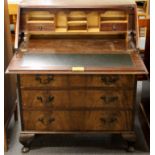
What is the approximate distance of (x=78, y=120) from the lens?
6.81ft

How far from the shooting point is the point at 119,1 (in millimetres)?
2139

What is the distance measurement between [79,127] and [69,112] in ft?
0.45

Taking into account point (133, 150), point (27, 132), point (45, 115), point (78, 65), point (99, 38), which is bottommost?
point (133, 150)

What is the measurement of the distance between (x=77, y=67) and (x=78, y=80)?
14 cm

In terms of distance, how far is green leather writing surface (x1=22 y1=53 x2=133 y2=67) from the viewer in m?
1.88

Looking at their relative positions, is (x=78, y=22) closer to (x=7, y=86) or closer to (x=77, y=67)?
(x=77, y=67)

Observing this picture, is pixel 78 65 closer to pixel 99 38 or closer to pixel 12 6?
pixel 99 38

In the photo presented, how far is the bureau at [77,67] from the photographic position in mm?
1902

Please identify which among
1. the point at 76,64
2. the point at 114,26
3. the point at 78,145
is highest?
the point at 114,26

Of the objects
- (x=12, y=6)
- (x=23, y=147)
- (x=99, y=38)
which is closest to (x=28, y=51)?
(x=99, y=38)

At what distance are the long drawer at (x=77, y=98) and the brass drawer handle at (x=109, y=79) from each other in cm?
7

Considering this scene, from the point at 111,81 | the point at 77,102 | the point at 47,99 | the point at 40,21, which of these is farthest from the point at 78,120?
the point at 40,21

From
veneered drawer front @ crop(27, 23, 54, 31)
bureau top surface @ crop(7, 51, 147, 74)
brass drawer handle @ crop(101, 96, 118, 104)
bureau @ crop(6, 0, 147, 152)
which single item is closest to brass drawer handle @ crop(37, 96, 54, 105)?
bureau @ crop(6, 0, 147, 152)

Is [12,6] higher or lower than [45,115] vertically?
higher
